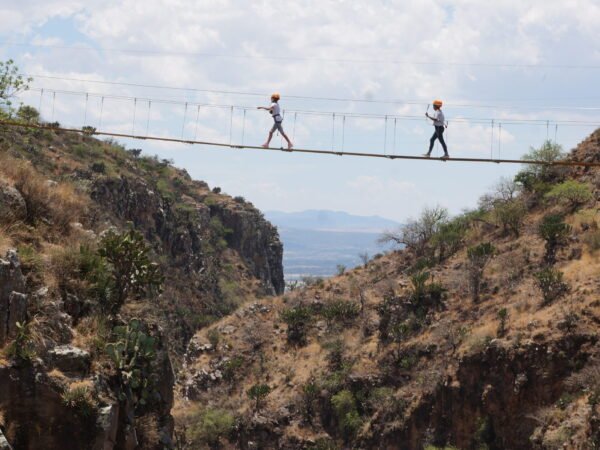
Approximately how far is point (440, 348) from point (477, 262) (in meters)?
6.14

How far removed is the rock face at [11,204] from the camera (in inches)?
603

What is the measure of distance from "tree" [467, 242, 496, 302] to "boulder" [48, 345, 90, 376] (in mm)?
25714

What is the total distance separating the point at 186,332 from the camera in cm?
5038

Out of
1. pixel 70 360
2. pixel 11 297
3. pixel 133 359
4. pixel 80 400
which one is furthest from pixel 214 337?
pixel 11 297

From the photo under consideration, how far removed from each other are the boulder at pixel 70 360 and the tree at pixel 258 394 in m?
22.5

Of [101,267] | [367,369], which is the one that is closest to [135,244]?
[101,267]

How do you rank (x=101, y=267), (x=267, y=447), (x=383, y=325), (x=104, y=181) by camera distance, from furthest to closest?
(x=104, y=181)
(x=383, y=325)
(x=267, y=447)
(x=101, y=267)

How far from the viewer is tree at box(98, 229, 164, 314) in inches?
633

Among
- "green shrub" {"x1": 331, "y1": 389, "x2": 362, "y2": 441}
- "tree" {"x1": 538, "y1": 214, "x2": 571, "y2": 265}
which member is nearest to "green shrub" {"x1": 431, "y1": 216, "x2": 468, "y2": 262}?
"tree" {"x1": 538, "y1": 214, "x2": 571, "y2": 265}

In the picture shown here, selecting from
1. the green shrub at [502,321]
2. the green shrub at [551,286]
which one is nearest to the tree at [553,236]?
the green shrub at [551,286]

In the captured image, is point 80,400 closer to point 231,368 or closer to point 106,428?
point 106,428

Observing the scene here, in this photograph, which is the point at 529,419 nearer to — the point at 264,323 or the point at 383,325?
the point at 383,325

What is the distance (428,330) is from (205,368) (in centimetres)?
1208

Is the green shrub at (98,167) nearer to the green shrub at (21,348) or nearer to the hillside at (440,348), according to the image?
the hillside at (440,348)
